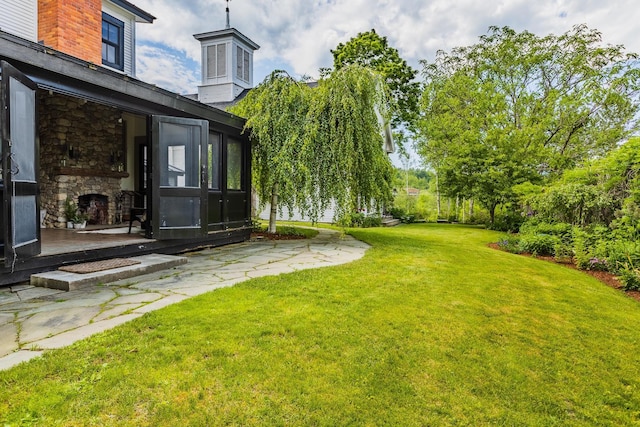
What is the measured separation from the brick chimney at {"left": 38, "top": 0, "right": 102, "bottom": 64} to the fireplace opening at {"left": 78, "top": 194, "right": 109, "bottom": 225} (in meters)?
3.00

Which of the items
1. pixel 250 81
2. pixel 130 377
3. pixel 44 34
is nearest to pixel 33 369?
pixel 130 377

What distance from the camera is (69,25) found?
7.14 m

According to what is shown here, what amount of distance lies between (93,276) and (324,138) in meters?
4.49

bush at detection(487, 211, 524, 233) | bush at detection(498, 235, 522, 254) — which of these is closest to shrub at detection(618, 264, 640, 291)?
bush at detection(498, 235, 522, 254)

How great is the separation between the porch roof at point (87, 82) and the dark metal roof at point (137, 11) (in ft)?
21.1

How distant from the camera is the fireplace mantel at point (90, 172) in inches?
277

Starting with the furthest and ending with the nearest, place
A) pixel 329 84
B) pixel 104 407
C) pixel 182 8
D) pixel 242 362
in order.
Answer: pixel 182 8 < pixel 329 84 < pixel 242 362 < pixel 104 407

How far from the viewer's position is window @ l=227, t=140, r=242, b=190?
285 inches

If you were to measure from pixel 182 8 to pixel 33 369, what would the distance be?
13691mm

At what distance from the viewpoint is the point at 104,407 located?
5.77 ft

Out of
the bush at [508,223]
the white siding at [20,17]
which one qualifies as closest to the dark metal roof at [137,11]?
the white siding at [20,17]

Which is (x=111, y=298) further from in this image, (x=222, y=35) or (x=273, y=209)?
(x=222, y=35)

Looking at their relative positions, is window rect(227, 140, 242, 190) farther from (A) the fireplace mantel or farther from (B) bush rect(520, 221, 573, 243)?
(B) bush rect(520, 221, 573, 243)

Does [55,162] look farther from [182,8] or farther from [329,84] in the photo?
[182,8]
